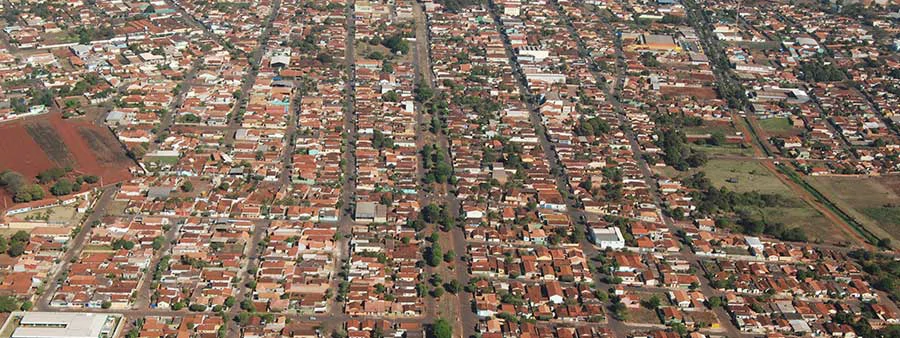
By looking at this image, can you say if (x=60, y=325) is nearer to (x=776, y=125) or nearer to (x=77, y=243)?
(x=77, y=243)

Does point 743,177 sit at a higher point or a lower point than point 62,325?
lower

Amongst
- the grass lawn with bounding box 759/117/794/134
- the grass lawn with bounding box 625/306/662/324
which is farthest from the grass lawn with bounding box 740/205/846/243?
the grass lawn with bounding box 625/306/662/324

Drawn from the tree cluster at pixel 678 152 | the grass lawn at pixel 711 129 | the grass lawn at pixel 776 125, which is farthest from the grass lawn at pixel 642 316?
the grass lawn at pixel 776 125

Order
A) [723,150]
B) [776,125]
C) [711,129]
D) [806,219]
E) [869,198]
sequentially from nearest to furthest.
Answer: [806,219], [869,198], [723,150], [711,129], [776,125]

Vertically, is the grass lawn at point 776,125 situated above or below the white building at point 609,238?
below

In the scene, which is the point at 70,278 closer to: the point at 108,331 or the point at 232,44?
the point at 108,331

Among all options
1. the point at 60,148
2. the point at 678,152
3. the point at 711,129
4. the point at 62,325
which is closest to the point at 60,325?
the point at 62,325

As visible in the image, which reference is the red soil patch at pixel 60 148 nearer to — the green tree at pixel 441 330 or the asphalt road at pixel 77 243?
the asphalt road at pixel 77 243

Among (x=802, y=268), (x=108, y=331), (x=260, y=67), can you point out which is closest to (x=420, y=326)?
(x=108, y=331)
